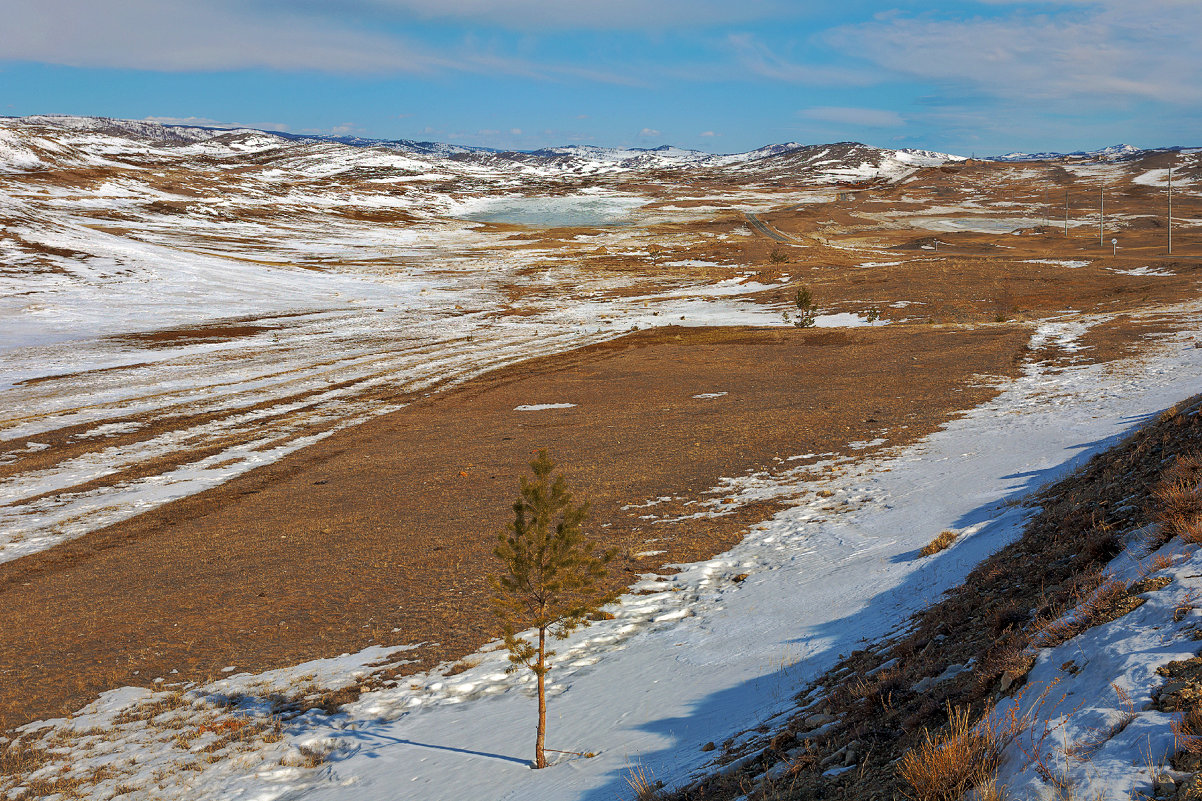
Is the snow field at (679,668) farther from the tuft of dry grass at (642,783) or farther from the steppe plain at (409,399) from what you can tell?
the steppe plain at (409,399)

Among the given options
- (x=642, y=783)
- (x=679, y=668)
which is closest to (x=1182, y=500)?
(x=642, y=783)

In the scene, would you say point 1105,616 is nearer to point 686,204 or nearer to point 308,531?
point 308,531

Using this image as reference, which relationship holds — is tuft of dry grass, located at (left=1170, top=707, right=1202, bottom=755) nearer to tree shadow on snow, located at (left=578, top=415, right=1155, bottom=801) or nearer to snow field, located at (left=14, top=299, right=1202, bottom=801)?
snow field, located at (left=14, top=299, right=1202, bottom=801)

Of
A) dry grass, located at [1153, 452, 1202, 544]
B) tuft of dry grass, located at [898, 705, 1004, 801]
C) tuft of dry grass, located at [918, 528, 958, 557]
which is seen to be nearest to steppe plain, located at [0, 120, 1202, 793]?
tuft of dry grass, located at [918, 528, 958, 557]

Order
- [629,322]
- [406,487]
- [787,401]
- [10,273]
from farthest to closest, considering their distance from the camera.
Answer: [10,273], [629,322], [787,401], [406,487]

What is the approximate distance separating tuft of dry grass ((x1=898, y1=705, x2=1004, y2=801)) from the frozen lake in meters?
124

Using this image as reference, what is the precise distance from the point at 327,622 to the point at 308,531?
16.3 feet

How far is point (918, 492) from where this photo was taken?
16172 millimetres

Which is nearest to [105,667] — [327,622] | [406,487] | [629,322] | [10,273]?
[327,622]

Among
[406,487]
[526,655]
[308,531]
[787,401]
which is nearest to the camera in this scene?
[526,655]

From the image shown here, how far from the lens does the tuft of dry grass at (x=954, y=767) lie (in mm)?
4566

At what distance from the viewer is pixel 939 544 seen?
12047 millimetres

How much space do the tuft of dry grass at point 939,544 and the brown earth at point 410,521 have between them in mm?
3991

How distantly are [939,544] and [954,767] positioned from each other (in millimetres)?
8098
